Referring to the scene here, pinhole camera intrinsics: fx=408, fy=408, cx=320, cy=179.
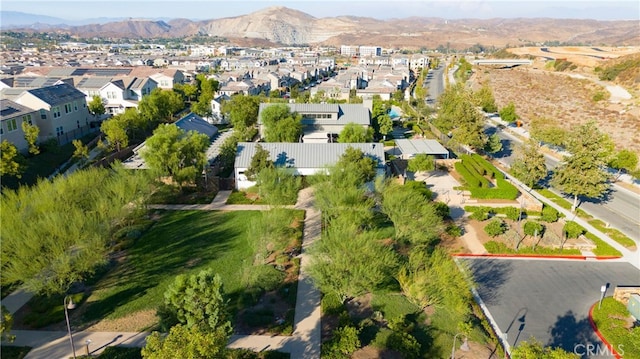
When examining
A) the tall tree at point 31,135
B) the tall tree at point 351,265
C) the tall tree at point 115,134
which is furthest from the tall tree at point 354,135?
the tall tree at point 31,135

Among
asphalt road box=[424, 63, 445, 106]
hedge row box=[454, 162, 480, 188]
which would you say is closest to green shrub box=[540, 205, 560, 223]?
hedge row box=[454, 162, 480, 188]

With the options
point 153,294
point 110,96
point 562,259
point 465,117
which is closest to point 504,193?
point 562,259

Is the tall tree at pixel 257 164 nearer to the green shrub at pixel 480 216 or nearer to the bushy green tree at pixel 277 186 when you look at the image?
the bushy green tree at pixel 277 186

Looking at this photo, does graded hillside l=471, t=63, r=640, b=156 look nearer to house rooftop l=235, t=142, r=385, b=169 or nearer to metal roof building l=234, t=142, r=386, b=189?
metal roof building l=234, t=142, r=386, b=189

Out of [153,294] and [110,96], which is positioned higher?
[110,96]

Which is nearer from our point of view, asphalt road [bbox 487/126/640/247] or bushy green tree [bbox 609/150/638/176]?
asphalt road [bbox 487/126/640/247]

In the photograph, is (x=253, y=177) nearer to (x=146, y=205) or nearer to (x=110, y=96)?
(x=146, y=205)

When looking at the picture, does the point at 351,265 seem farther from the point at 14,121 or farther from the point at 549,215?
the point at 14,121
